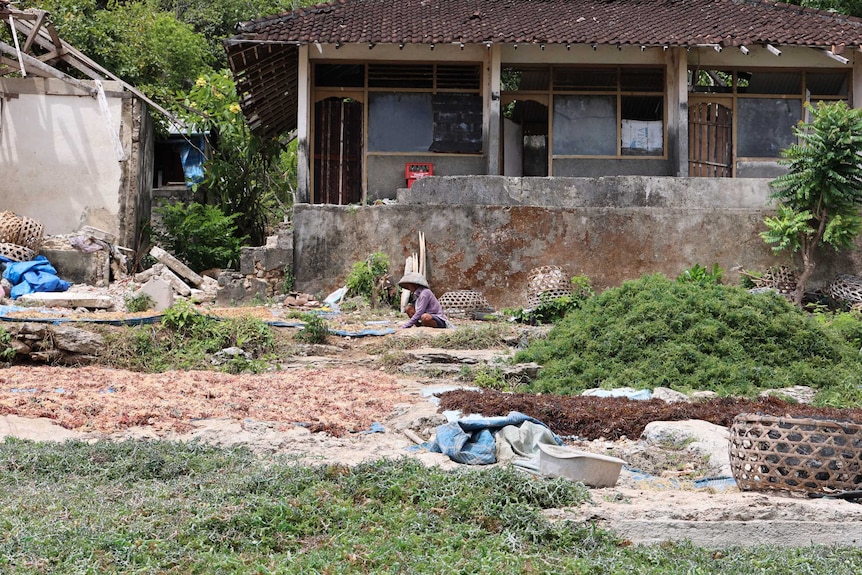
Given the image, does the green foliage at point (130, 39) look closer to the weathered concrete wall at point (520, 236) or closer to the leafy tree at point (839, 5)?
the weathered concrete wall at point (520, 236)

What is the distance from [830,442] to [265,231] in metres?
19.1

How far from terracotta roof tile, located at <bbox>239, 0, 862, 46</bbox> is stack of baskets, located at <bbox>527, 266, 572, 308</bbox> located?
429 centimetres

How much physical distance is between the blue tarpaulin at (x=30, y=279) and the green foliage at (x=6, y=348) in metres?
4.25

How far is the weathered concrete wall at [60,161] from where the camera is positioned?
18078mm

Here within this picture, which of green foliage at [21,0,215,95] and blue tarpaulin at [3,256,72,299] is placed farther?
green foliage at [21,0,215,95]

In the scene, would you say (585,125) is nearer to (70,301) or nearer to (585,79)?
(585,79)

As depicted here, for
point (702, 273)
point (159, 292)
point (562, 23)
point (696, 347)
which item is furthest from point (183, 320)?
point (562, 23)

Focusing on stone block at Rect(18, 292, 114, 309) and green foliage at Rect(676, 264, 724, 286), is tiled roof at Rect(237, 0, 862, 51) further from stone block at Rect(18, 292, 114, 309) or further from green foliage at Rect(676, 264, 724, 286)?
stone block at Rect(18, 292, 114, 309)

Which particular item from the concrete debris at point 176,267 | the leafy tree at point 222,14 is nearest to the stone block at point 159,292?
the concrete debris at point 176,267

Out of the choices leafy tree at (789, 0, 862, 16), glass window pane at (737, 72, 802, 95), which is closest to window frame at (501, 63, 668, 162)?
glass window pane at (737, 72, 802, 95)

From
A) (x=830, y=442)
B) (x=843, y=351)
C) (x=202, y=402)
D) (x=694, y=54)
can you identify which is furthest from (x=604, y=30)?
(x=830, y=442)

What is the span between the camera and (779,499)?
5.84 m

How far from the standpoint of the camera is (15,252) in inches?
623

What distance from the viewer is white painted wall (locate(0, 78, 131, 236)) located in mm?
18078
